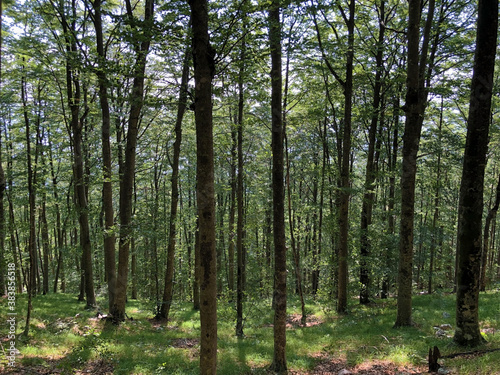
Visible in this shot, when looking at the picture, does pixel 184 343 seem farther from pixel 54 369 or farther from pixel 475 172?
pixel 475 172

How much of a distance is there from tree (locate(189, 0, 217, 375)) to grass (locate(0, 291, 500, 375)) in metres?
3.25

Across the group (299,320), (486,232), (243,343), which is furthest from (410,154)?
(486,232)

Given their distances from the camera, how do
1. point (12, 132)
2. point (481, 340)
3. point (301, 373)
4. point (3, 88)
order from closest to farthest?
point (481, 340), point (301, 373), point (3, 88), point (12, 132)

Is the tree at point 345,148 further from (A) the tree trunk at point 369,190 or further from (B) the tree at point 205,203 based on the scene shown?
(B) the tree at point 205,203

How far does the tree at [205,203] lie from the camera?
14.2 feet

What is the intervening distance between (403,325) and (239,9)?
8746 mm

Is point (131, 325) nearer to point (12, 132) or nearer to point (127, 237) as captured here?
point (127, 237)

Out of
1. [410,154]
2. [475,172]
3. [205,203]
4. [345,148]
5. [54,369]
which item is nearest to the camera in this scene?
[205,203]

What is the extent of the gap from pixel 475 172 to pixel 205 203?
4868 millimetres

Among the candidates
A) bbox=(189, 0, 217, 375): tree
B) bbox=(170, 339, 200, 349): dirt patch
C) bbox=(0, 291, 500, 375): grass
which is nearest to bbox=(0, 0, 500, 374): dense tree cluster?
bbox=(189, 0, 217, 375): tree

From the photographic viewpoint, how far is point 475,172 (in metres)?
5.68

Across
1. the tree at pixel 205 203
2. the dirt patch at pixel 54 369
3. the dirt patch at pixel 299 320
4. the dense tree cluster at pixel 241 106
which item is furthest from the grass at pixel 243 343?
the tree at pixel 205 203

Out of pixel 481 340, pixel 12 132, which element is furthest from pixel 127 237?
pixel 12 132

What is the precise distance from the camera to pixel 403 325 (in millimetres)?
8680
